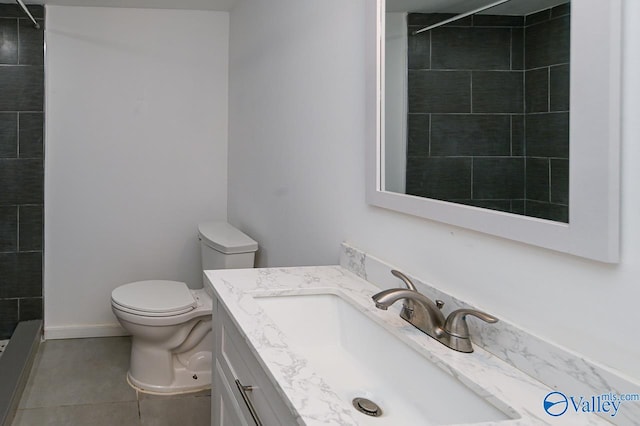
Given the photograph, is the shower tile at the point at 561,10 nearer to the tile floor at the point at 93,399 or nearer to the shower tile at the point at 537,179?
the shower tile at the point at 537,179

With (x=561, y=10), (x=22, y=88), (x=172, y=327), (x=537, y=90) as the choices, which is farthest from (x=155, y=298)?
(x=561, y=10)

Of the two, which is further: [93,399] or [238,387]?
[93,399]

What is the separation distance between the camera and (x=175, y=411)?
8.35ft

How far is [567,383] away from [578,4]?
63cm

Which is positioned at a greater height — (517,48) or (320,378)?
(517,48)

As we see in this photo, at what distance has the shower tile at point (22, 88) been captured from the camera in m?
3.23

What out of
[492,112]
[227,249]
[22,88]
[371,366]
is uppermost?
[22,88]

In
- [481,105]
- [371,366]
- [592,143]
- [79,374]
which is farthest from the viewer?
[79,374]

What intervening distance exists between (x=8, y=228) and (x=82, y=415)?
57.8 inches

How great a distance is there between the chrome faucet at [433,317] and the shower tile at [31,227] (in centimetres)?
290

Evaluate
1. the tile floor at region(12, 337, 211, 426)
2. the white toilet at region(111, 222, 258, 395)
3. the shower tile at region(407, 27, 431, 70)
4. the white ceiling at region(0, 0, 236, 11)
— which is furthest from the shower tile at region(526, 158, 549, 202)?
the white ceiling at region(0, 0, 236, 11)

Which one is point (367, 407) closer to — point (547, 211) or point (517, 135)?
point (547, 211)

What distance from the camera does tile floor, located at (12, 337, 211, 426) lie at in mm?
2443

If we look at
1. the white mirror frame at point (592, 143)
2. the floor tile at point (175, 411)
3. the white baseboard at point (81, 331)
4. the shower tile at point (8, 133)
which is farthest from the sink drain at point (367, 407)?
the shower tile at point (8, 133)
